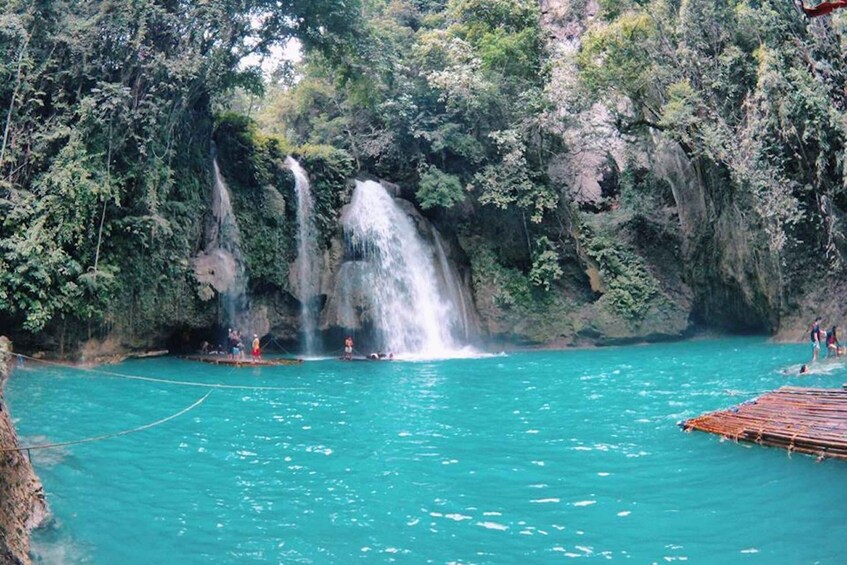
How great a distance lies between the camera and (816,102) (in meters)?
17.4

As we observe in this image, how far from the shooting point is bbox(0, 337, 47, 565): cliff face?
16.2 ft

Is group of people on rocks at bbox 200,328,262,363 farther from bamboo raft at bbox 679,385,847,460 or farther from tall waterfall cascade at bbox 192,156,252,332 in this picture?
bamboo raft at bbox 679,385,847,460

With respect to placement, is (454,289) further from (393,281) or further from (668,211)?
(668,211)

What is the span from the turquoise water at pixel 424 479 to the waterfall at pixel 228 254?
21.6ft

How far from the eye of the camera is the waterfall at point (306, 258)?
2136cm

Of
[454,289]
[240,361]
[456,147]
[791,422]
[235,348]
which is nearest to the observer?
[791,422]

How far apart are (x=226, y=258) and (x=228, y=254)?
0.70 ft

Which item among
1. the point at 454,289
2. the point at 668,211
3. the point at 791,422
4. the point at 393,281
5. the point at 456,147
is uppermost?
the point at 456,147

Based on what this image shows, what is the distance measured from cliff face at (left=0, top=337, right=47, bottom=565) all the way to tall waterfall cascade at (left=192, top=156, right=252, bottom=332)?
1366 cm

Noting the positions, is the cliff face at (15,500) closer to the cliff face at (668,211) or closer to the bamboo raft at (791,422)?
the bamboo raft at (791,422)

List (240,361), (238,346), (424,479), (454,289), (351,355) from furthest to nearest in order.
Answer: (454,289), (351,355), (238,346), (240,361), (424,479)

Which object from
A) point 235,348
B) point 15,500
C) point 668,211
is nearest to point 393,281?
point 235,348

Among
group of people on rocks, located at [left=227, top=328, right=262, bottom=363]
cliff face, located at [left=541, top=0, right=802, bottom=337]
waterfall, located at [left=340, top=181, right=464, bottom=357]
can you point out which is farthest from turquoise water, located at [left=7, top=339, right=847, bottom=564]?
cliff face, located at [left=541, top=0, right=802, bottom=337]

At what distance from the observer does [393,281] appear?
2212cm
